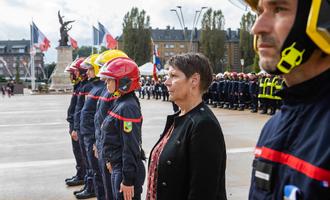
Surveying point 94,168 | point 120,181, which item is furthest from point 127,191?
point 94,168

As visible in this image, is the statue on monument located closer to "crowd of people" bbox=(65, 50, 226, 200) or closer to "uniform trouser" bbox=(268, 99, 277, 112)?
"uniform trouser" bbox=(268, 99, 277, 112)

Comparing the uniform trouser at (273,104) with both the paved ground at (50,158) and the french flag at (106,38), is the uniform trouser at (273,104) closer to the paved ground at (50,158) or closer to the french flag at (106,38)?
the paved ground at (50,158)

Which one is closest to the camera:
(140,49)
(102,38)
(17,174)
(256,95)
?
(17,174)

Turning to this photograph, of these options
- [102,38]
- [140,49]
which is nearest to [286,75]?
[102,38]

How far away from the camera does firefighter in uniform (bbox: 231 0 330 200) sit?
4.83 ft

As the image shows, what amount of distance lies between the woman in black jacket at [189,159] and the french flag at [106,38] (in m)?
38.4

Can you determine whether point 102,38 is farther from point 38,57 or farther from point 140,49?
point 38,57

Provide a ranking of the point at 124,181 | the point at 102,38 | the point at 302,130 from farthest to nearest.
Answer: the point at 102,38 → the point at 124,181 → the point at 302,130

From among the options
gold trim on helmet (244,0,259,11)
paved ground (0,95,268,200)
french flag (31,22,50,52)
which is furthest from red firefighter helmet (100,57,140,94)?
french flag (31,22,50,52)

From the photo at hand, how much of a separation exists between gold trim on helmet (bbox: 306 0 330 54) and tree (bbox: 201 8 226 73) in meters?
84.4

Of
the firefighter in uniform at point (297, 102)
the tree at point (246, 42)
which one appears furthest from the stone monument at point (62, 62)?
the firefighter in uniform at point (297, 102)

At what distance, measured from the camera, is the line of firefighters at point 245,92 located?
64.4 feet

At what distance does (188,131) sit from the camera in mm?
2994

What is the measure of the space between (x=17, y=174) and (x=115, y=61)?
15.0ft
